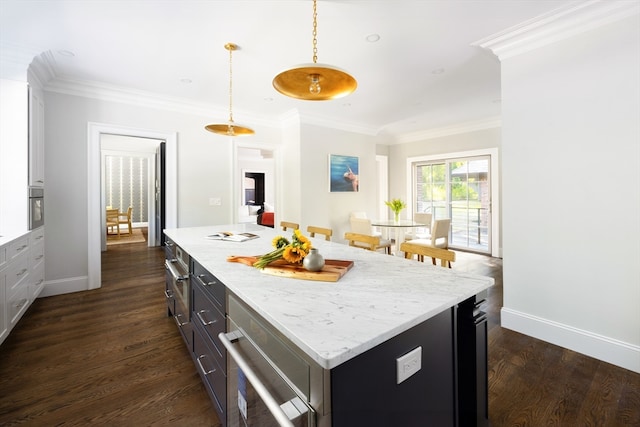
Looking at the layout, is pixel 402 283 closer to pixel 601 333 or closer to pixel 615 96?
pixel 601 333

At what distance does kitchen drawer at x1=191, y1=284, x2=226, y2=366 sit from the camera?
54.7 inches

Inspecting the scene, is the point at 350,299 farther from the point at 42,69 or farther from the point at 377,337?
the point at 42,69

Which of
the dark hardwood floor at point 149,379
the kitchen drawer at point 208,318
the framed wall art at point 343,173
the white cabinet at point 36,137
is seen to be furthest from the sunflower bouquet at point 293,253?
the framed wall art at point 343,173

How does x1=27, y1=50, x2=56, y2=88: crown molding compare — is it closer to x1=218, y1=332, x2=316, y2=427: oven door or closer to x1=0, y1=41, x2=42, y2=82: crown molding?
x1=0, y1=41, x2=42, y2=82: crown molding

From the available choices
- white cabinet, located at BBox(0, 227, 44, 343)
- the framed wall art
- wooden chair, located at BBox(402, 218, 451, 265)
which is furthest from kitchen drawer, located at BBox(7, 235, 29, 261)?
wooden chair, located at BBox(402, 218, 451, 265)

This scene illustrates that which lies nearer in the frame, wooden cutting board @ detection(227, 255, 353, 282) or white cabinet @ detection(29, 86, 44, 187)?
wooden cutting board @ detection(227, 255, 353, 282)

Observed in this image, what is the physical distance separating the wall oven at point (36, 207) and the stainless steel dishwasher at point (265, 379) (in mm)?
2954

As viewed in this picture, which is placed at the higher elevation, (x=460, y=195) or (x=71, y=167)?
(x=71, y=167)

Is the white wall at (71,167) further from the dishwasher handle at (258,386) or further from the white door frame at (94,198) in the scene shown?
the dishwasher handle at (258,386)

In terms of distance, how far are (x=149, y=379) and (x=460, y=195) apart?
6069 mm

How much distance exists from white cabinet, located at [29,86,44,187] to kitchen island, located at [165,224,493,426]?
2.85 meters

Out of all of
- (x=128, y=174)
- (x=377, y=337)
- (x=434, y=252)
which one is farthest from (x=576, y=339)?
(x=128, y=174)

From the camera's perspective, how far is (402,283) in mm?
1252

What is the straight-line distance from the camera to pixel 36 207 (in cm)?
301
